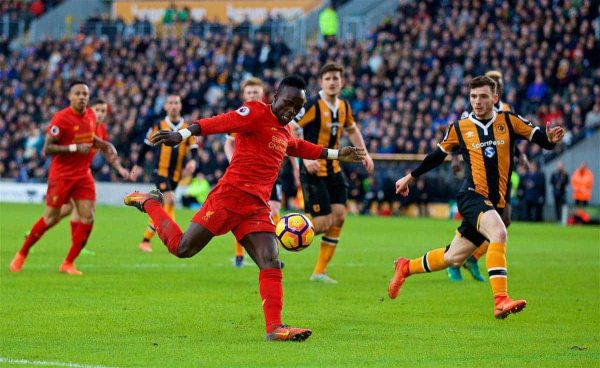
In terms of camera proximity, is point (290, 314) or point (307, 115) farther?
point (307, 115)

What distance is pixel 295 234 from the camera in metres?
9.90

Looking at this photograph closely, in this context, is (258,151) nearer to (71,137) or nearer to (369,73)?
(71,137)

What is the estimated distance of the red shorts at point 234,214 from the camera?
9.45m

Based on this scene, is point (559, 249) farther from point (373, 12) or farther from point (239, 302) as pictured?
point (373, 12)

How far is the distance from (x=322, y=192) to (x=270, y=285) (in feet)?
16.6

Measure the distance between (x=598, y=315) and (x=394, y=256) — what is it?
25.7ft

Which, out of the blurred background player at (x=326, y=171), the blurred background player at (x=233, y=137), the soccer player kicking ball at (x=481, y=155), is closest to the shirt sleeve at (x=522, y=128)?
the soccer player kicking ball at (x=481, y=155)

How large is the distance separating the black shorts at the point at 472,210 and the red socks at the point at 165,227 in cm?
288

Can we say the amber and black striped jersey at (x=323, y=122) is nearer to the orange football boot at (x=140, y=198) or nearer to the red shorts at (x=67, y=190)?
the red shorts at (x=67, y=190)

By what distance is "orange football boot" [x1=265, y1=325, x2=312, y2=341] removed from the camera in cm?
892

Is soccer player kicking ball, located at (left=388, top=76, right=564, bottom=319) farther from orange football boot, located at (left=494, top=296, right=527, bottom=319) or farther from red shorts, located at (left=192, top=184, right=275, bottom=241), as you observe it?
red shorts, located at (left=192, top=184, right=275, bottom=241)

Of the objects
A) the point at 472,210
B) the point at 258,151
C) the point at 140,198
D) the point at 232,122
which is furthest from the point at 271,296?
the point at 472,210

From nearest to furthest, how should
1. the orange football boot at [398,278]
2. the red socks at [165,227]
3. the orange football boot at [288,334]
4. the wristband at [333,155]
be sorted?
the orange football boot at [288,334]
the red socks at [165,227]
the wristband at [333,155]
the orange football boot at [398,278]

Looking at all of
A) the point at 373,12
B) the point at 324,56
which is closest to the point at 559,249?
the point at 324,56
